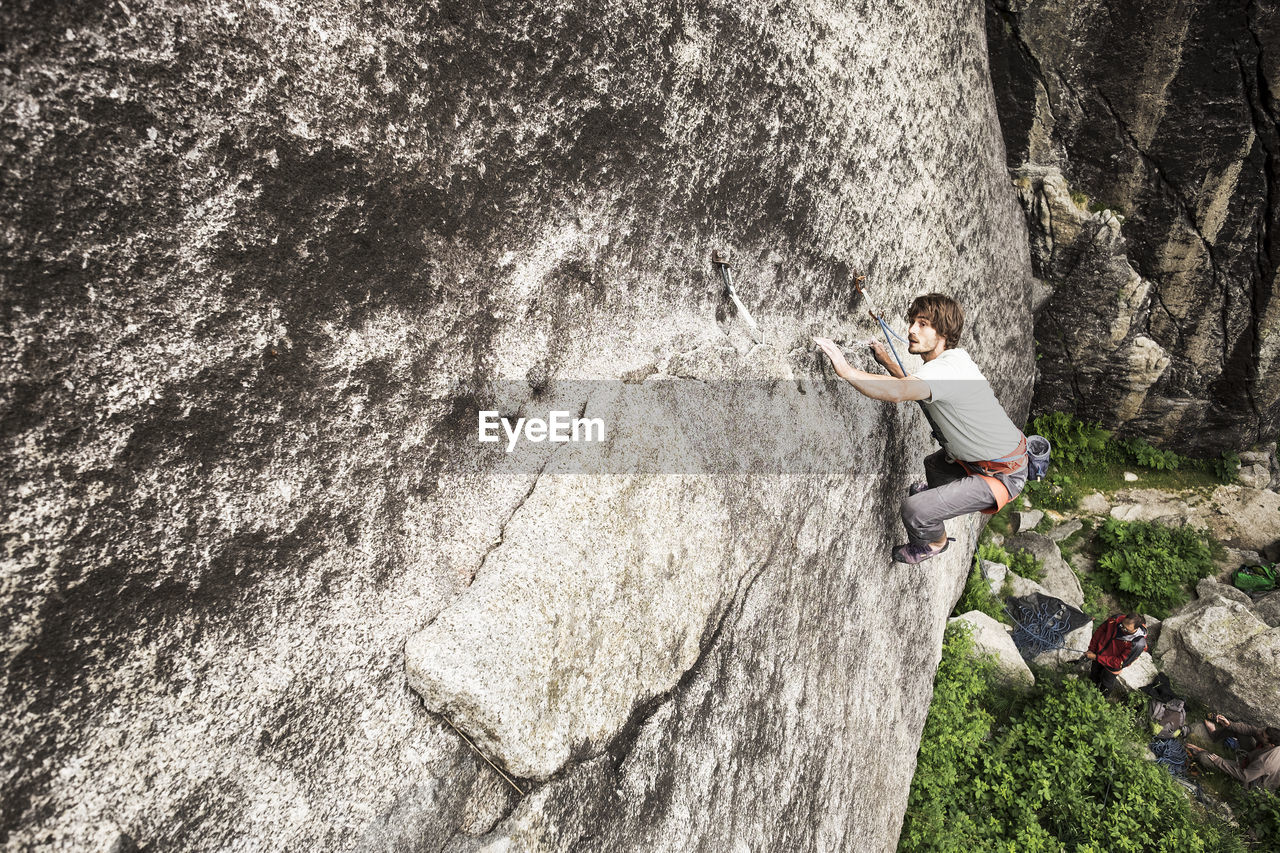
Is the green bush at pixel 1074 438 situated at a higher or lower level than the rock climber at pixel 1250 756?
higher

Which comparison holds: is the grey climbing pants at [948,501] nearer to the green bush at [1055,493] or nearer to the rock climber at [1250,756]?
the rock climber at [1250,756]

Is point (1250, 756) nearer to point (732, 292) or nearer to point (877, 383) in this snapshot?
point (877, 383)

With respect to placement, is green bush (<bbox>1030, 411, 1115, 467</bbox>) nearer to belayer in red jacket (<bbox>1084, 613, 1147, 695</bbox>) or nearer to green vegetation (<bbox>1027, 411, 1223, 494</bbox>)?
green vegetation (<bbox>1027, 411, 1223, 494</bbox>)

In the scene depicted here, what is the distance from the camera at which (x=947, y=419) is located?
11.5 feet

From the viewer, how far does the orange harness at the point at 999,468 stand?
146 inches

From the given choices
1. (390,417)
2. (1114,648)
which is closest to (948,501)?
(390,417)

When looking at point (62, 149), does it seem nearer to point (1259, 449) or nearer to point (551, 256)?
point (551, 256)

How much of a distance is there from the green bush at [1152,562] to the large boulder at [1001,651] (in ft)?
7.40

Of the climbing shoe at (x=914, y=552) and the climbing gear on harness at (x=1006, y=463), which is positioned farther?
the climbing shoe at (x=914, y=552)

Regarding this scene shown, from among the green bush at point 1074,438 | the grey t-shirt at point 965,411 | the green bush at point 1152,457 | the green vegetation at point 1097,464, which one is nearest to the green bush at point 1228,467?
the green vegetation at point 1097,464

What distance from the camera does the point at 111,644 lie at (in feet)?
4.37

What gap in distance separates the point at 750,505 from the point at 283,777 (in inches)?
74.9

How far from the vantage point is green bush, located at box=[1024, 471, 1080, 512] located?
854 centimetres

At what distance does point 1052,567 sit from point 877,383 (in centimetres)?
594
